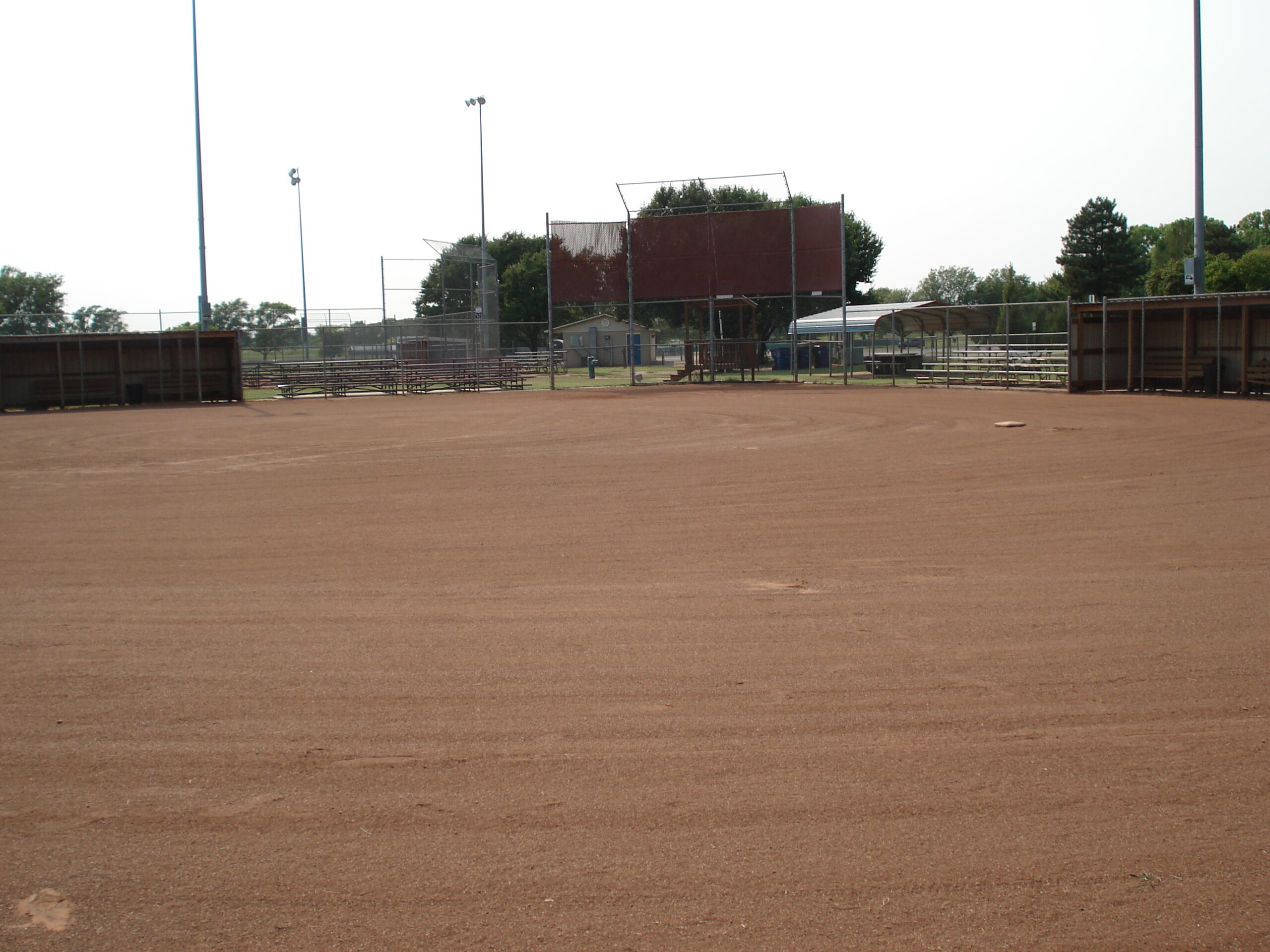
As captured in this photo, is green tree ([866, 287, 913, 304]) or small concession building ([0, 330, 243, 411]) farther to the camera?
green tree ([866, 287, 913, 304])

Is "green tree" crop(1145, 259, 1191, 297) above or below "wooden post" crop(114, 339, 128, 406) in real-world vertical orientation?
above

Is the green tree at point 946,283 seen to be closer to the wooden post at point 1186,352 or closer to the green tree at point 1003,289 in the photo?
the green tree at point 1003,289

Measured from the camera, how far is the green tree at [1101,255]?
83.6 m

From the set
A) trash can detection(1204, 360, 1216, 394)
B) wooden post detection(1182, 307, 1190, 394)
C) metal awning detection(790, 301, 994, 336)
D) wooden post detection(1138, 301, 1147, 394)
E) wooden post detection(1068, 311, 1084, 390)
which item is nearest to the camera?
trash can detection(1204, 360, 1216, 394)

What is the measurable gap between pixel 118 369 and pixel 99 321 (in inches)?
136

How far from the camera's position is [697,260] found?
41.6 m

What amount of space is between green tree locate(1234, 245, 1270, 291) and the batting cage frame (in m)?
35.3

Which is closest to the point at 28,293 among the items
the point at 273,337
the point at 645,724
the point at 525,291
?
the point at 525,291

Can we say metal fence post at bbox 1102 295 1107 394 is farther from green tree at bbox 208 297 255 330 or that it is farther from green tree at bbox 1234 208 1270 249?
green tree at bbox 1234 208 1270 249

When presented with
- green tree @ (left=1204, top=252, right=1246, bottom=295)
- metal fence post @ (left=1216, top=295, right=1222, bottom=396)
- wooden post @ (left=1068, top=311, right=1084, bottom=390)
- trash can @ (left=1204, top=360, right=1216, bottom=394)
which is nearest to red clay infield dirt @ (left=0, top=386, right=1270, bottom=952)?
metal fence post @ (left=1216, top=295, right=1222, bottom=396)

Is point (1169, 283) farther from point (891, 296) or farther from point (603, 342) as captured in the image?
point (891, 296)

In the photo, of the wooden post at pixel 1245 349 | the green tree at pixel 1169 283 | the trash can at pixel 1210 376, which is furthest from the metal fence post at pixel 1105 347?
the green tree at pixel 1169 283

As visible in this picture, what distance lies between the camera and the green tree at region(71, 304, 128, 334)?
120ft

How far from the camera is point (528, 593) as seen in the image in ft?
27.3
